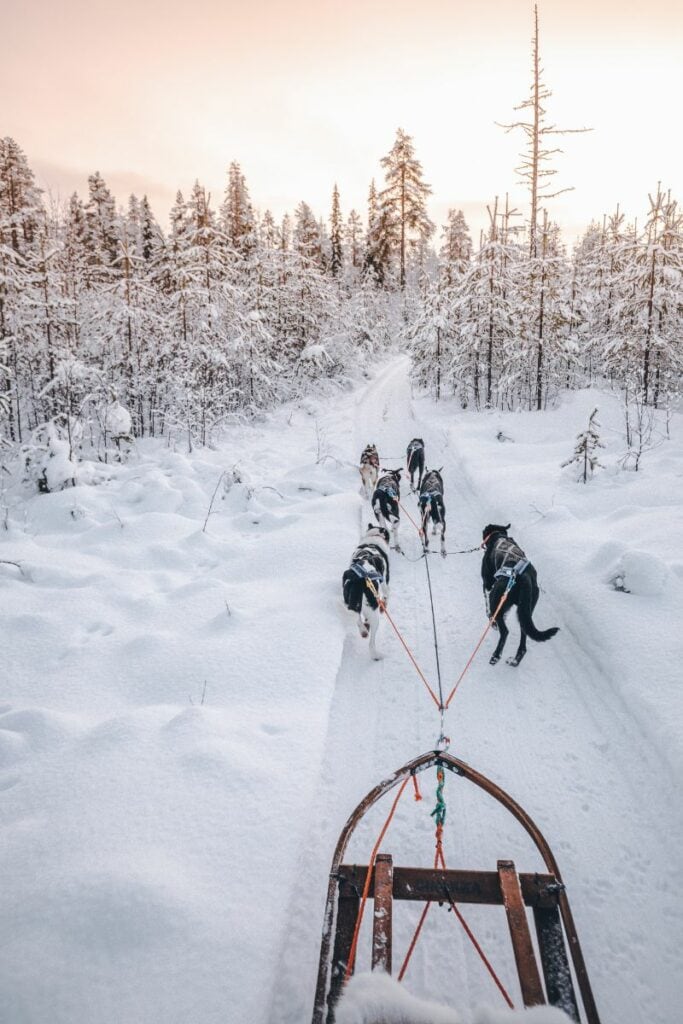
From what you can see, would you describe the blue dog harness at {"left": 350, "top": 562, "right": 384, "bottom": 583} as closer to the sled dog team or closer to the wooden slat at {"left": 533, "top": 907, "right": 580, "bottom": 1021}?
the sled dog team

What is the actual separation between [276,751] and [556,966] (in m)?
2.10

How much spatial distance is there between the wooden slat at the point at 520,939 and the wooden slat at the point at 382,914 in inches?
20.3

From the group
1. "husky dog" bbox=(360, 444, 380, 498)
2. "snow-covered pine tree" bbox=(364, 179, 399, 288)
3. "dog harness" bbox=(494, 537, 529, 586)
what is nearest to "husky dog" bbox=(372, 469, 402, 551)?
"husky dog" bbox=(360, 444, 380, 498)

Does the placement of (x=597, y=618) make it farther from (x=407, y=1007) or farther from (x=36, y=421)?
(x=36, y=421)

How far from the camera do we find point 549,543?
6.79m

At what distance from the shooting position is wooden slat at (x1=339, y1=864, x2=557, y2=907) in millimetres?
2299

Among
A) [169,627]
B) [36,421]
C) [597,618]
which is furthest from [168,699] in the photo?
[36,421]

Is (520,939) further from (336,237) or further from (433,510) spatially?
(336,237)

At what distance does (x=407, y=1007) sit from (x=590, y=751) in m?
2.67

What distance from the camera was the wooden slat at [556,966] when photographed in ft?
6.35

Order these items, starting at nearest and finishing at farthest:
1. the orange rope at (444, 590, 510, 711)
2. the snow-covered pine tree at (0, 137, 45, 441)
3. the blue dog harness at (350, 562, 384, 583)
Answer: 1. the orange rope at (444, 590, 510, 711)
2. the blue dog harness at (350, 562, 384, 583)
3. the snow-covered pine tree at (0, 137, 45, 441)

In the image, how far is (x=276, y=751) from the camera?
361 centimetres

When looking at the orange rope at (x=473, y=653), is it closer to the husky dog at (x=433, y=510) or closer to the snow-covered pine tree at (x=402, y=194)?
the husky dog at (x=433, y=510)

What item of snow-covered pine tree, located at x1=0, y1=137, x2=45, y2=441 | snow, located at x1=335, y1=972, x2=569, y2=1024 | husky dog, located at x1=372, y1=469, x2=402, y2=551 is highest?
snow-covered pine tree, located at x1=0, y1=137, x2=45, y2=441
